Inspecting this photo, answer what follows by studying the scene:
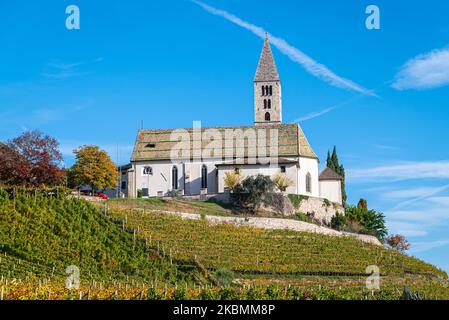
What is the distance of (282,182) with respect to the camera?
6031 cm

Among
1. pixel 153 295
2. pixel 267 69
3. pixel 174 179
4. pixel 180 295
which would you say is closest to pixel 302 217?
pixel 174 179

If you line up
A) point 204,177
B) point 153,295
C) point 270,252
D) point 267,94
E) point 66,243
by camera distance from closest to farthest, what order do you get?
point 153,295 → point 66,243 → point 270,252 → point 204,177 → point 267,94

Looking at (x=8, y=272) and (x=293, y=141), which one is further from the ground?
(x=293, y=141)

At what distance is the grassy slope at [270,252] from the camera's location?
40750 millimetres

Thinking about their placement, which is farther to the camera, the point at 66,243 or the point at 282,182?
the point at 282,182

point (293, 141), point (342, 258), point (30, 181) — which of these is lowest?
point (342, 258)

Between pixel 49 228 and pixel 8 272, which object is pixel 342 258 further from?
pixel 8 272

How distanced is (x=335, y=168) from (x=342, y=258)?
31.6 meters

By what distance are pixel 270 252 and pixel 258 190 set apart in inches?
517

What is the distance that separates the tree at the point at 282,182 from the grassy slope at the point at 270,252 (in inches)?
335

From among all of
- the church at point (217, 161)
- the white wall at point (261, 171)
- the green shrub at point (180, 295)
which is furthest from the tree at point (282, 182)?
the green shrub at point (180, 295)

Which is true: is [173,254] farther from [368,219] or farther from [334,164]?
[334,164]
